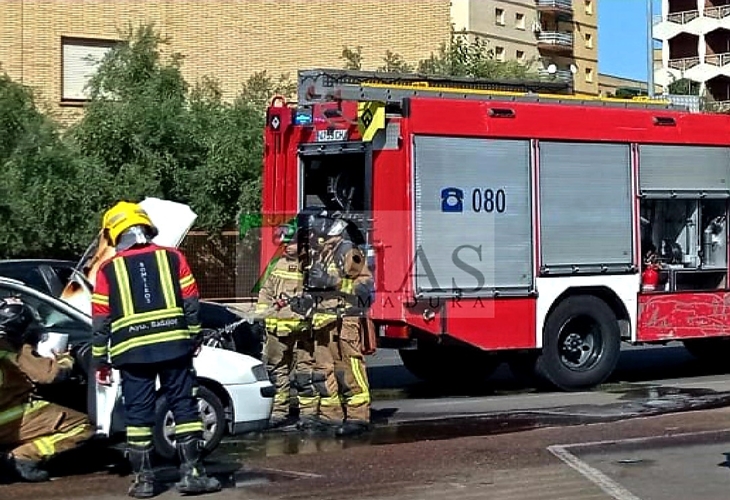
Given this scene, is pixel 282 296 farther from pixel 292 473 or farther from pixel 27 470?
pixel 27 470

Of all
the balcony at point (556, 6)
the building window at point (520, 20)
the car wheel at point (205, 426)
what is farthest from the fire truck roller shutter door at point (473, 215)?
the balcony at point (556, 6)

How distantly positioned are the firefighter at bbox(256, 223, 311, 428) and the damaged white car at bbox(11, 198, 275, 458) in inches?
45.0

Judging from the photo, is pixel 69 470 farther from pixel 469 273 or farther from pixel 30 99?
pixel 30 99

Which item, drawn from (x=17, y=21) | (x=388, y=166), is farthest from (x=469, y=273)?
(x=17, y=21)

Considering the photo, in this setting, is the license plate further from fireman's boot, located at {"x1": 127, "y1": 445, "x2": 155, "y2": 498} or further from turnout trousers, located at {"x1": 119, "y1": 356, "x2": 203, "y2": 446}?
fireman's boot, located at {"x1": 127, "y1": 445, "x2": 155, "y2": 498}

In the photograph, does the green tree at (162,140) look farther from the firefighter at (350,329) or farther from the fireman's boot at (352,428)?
the fireman's boot at (352,428)

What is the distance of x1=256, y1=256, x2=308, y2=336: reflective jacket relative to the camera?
10875mm

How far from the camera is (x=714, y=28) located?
7169 cm

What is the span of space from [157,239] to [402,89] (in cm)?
386

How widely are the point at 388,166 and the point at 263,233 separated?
7.32 ft

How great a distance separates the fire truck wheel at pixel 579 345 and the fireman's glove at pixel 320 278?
9.23 feet

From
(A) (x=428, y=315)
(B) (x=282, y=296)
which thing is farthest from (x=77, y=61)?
(B) (x=282, y=296)

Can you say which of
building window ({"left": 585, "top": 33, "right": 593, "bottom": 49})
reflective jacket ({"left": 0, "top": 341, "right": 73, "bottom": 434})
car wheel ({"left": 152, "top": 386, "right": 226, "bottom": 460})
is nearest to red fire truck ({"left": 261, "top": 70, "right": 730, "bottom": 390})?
car wheel ({"left": 152, "top": 386, "right": 226, "bottom": 460})

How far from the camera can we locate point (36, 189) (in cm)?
2403
